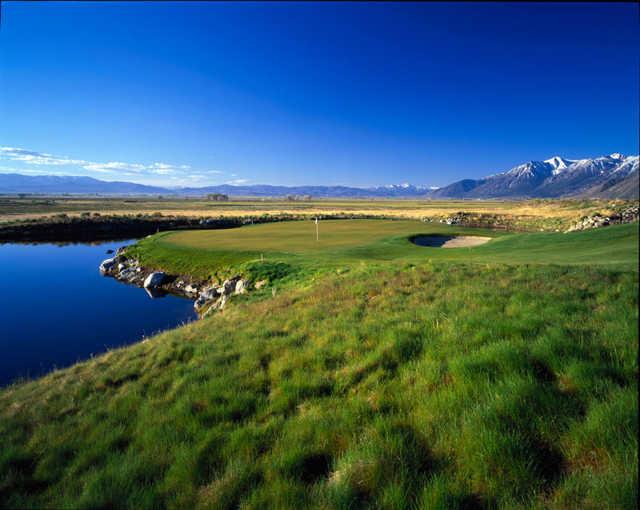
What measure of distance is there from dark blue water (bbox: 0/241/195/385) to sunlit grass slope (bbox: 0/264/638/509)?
34.9 feet

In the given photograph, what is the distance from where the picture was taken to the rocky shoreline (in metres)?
22.9

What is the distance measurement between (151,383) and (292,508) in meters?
5.07

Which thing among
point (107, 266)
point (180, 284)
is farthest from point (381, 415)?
point (107, 266)

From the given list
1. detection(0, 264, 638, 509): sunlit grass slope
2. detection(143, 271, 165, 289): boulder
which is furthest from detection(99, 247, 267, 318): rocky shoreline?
detection(0, 264, 638, 509): sunlit grass slope

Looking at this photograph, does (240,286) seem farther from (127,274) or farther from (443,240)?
(443,240)

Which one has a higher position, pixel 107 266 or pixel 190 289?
pixel 107 266

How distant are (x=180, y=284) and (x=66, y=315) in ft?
28.4

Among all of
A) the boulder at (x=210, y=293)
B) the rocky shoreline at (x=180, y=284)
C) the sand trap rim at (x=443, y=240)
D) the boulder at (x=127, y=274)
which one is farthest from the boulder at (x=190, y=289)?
the sand trap rim at (x=443, y=240)

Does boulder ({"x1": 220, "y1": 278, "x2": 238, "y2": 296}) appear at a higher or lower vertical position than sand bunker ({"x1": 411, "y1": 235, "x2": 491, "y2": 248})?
lower

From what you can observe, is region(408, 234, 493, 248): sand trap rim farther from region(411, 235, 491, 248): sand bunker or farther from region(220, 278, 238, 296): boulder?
region(220, 278, 238, 296): boulder

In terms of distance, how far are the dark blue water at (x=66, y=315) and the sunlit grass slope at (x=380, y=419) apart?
1065 centimetres

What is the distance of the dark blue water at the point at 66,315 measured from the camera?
16572mm

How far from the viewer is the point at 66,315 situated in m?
22.5

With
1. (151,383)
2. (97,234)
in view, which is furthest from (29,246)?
(151,383)
